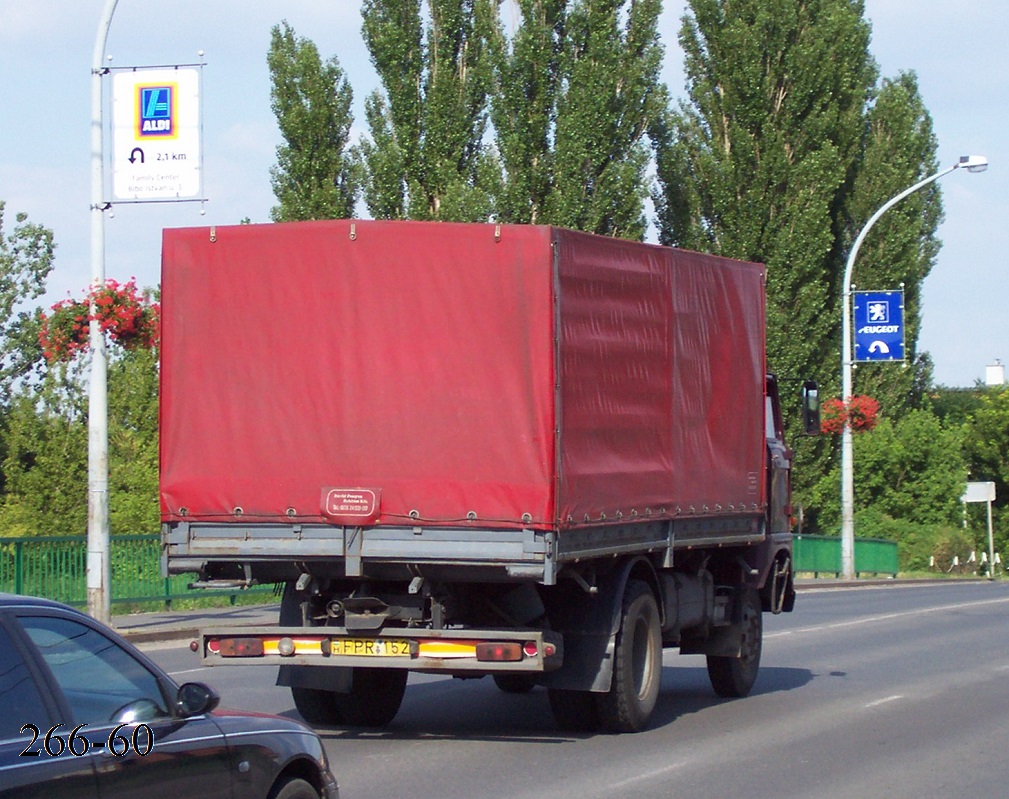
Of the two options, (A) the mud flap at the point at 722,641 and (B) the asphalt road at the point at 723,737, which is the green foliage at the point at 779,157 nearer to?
(B) the asphalt road at the point at 723,737

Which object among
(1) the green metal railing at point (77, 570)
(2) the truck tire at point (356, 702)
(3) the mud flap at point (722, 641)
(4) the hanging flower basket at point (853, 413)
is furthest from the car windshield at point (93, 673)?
(4) the hanging flower basket at point (853, 413)

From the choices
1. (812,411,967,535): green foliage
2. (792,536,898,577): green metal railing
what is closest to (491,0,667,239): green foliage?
(792,536,898,577): green metal railing

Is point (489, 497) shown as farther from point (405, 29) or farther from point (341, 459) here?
point (405, 29)

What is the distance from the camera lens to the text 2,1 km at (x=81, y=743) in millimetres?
4781

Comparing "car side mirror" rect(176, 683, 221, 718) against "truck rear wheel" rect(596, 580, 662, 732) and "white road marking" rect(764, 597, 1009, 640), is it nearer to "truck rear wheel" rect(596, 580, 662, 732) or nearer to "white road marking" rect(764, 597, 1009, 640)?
"truck rear wheel" rect(596, 580, 662, 732)

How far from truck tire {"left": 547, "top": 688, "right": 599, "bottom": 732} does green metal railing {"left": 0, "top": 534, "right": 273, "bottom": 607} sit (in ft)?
31.8

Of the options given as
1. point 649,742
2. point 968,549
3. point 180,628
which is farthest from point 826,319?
point 649,742

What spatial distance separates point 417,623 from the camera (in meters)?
10.7

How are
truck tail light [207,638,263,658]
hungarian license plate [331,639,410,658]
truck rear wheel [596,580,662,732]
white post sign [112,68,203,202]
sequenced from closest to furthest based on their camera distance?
hungarian license plate [331,639,410,658] → truck tail light [207,638,263,658] → truck rear wheel [596,580,662,732] → white post sign [112,68,203,202]

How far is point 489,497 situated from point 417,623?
99 cm

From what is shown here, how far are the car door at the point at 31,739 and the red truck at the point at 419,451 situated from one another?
5.39m

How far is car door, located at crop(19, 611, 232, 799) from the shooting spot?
16.5 feet

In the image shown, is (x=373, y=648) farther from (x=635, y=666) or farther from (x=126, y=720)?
(x=126, y=720)

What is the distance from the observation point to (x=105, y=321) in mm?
20078
